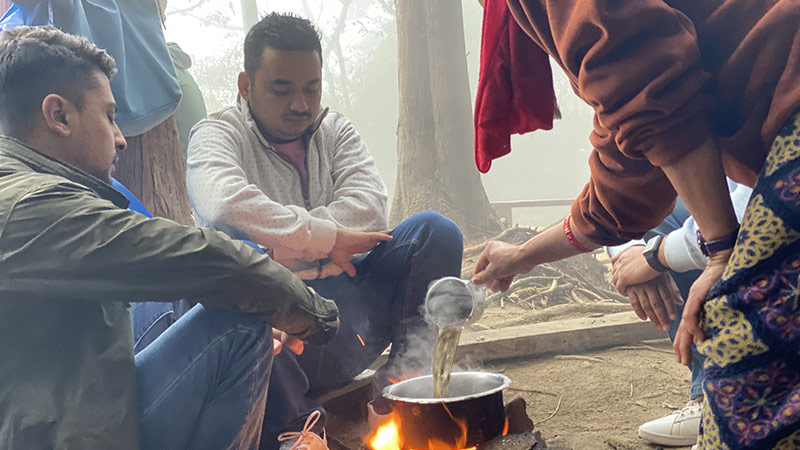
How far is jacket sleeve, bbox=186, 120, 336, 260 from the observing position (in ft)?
9.19

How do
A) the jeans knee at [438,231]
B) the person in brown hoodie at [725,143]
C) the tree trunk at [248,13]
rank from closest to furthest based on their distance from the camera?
the person in brown hoodie at [725,143] < the jeans knee at [438,231] < the tree trunk at [248,13]

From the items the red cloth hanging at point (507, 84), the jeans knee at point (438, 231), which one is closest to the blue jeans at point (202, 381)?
the red cloth hanging at point (507, 84)

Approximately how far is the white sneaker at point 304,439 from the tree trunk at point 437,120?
645 centimetres

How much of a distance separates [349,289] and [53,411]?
158 cm

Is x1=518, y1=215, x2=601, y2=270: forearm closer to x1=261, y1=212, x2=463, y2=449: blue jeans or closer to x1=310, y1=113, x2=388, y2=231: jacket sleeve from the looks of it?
x1=261, y1=212, x2=463, y2=449: blue jeans

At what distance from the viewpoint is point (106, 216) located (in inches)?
68.1

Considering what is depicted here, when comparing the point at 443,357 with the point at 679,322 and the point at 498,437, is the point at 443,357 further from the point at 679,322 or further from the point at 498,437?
the point at 679,322

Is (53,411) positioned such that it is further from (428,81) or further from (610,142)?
(428,81)

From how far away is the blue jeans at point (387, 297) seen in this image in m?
3.00

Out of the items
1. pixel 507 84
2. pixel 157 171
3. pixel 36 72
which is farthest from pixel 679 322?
pixel 157 171

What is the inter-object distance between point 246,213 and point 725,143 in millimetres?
2039

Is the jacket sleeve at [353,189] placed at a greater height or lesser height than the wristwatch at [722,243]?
lesser

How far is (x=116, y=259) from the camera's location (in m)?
1.73

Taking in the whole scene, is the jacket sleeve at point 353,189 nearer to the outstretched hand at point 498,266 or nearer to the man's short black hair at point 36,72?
the outstretched hand at point 498,266
